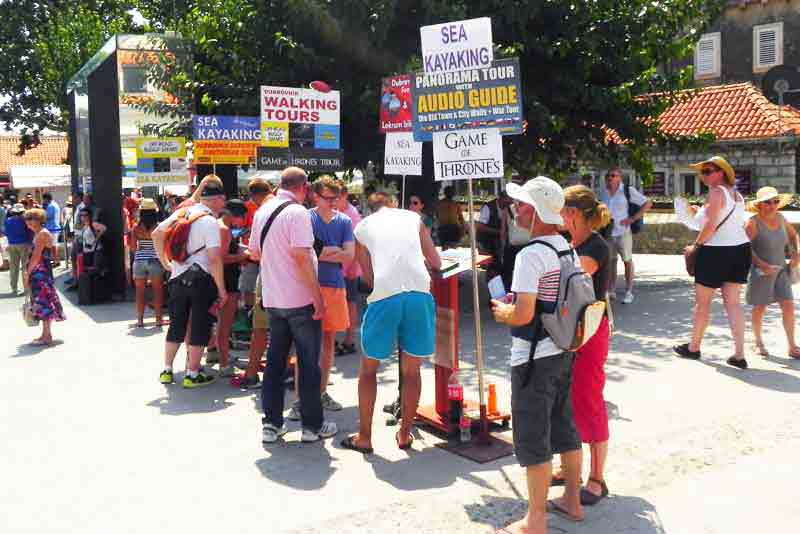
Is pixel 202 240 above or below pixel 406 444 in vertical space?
above

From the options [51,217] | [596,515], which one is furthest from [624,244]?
[51,217]

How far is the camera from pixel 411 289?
546 cm

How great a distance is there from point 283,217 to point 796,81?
1092 inches

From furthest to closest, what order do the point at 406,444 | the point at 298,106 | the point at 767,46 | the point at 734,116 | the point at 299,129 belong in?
the point at 767,46
the point at 734,116
the point at 299,129
the point at 298,106
the point at 406,444

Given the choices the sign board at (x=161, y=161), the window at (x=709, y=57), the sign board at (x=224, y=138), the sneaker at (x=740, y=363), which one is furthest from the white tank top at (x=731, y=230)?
the window at (x=709, y=57)

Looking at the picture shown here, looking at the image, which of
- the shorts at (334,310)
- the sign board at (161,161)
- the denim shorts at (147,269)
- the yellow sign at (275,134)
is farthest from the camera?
the sign board at (161,161)

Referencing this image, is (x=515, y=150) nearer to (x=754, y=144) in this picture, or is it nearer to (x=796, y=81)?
(x=754, y=144)

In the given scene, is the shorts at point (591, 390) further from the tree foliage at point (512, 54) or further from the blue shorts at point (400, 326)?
the tree foliage at point (512, 54)

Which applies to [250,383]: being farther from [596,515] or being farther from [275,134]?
[596,515]

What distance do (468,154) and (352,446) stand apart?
7.17 ft

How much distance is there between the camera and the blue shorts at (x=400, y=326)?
5.45m

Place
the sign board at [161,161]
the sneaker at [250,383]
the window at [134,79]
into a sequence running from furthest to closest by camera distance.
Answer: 1. the window at [134,79]
2. the sign board at [161,161]
3. the sneaker at [250,383]

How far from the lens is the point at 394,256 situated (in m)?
5.43

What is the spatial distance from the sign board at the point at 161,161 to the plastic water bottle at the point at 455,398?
8888 millimetres
